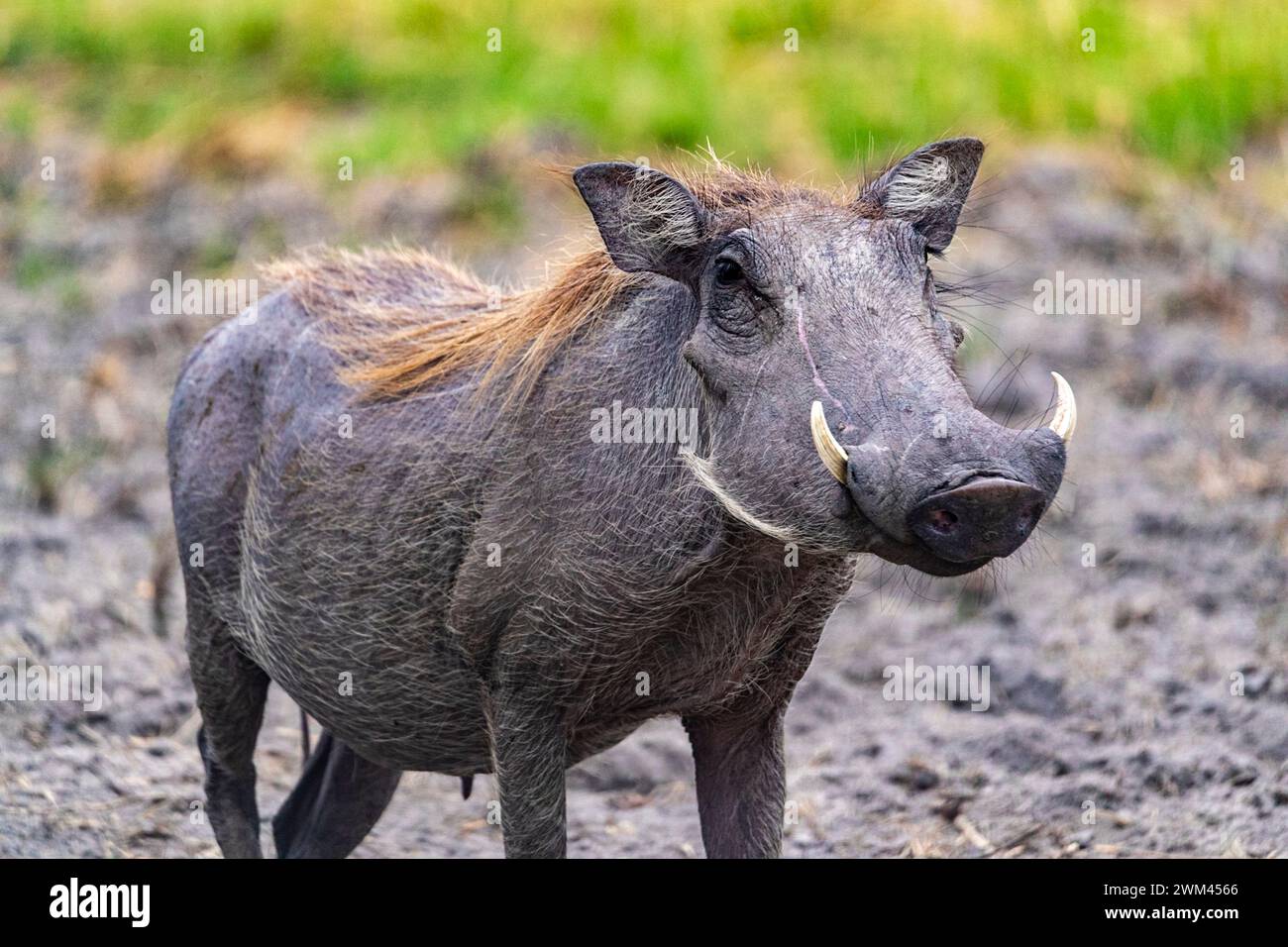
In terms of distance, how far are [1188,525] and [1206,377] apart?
130cm

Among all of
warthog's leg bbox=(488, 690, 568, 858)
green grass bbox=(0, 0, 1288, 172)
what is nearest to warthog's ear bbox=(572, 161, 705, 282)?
warthog's leg bbox=(488, 690, 568, 858)

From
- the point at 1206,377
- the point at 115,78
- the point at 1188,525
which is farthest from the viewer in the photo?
the point at 115,78

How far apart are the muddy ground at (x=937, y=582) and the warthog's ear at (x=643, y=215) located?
720 mm

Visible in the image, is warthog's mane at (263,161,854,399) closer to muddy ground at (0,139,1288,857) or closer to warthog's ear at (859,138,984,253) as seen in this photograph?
warthog's ear at (859,138,984,253)

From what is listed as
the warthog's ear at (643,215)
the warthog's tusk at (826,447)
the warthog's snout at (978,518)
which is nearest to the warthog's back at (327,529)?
the warthog's ear at (643,215)

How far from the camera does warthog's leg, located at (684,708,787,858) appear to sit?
13.7 ft

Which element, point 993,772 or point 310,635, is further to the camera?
point 993,772

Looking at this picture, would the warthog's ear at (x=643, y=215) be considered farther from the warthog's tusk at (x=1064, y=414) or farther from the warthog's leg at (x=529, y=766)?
the warthog's leg at (x=529, y=766)

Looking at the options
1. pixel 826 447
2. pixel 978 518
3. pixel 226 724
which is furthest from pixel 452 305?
pixel 978 518

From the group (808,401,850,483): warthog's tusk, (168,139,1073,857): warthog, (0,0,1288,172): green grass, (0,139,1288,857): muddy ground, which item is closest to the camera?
(808,401,850,483): warthog's tusk

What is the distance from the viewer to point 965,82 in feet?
33.8

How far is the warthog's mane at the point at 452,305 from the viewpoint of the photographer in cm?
396
